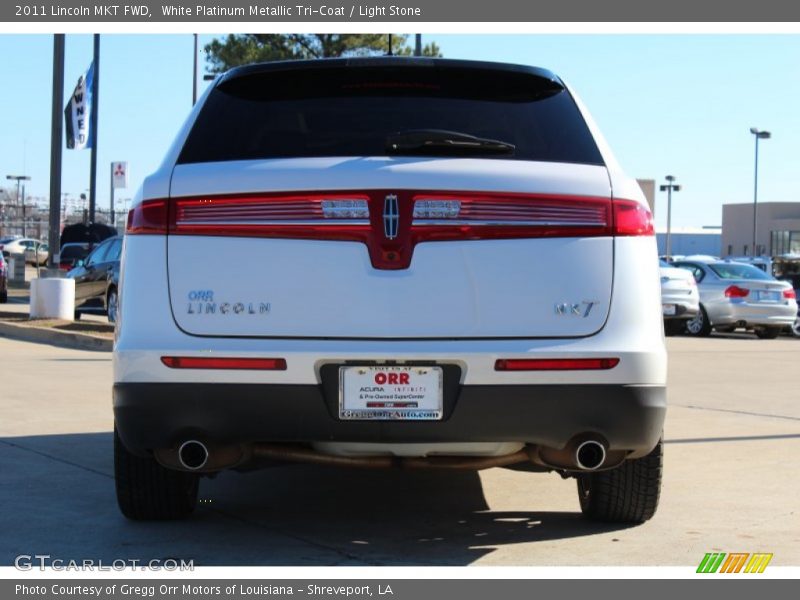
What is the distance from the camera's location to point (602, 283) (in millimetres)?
4570

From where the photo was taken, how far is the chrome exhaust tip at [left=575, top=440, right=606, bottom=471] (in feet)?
15.2

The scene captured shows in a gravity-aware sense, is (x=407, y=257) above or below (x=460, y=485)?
above

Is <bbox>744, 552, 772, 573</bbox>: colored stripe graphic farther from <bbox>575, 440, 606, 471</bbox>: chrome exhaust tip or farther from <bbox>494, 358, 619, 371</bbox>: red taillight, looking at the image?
<bbox>494, 358, 619, 371</bbox>: red taillight

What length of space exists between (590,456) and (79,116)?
21629 mm

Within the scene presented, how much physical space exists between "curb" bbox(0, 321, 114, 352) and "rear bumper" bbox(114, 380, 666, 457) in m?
10.1

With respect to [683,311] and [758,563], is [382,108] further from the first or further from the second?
[683,311]

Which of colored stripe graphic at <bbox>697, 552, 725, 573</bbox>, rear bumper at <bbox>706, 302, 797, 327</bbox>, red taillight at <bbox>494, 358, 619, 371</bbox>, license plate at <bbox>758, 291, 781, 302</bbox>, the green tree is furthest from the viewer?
the green tree

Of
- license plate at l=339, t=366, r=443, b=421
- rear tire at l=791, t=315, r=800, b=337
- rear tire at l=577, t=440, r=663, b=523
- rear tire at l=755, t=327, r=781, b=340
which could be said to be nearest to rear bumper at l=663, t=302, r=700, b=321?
rear tire at l=755, t=327, r=781, b=340

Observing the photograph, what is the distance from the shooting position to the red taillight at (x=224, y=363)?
14.6 feet

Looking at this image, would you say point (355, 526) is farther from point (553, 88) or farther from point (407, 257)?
point (553, 88)

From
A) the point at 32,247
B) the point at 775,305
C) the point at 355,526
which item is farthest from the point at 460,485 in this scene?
the point at 32,247

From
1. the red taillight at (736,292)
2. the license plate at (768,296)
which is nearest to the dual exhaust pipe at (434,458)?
the red taillight at (736,292)
